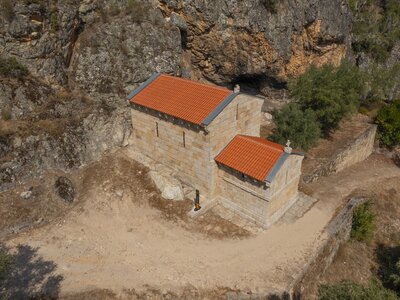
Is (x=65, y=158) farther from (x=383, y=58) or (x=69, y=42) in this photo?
(x=383, y=58)

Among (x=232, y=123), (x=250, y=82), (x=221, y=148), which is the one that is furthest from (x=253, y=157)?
(x=250, y=82)

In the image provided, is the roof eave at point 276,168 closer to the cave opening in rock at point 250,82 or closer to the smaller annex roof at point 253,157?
the smaller annex roof at point 253,157

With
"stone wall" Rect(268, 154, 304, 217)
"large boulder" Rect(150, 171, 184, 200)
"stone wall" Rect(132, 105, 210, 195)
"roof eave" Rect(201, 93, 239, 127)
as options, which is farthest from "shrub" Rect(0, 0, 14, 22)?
"stone wall" Rect(268, 154, 304, 217)

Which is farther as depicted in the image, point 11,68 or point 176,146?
point 11,68

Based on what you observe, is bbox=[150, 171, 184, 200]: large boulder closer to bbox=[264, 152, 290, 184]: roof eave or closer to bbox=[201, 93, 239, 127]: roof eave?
bbox=[201, 93, 239, 127]: roof eave

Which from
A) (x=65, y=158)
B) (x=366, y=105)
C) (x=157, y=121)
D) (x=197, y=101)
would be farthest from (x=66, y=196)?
(x=366, y=105)

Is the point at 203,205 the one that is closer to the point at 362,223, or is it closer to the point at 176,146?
the point at 176,146
